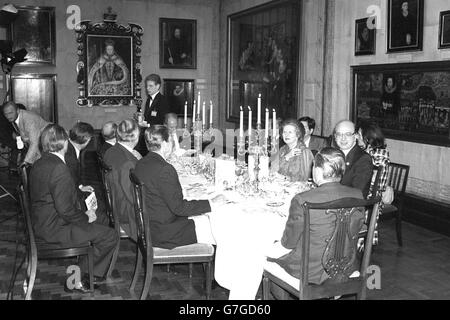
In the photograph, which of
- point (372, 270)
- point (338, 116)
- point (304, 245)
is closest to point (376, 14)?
point (338, 116)

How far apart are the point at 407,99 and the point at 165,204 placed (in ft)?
14.4

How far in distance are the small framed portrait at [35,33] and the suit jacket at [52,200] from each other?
8.16 m

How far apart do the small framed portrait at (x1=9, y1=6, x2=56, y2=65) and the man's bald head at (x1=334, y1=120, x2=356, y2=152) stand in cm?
863

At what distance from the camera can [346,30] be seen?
8.03 meters

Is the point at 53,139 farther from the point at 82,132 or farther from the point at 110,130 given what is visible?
the point at 110,130

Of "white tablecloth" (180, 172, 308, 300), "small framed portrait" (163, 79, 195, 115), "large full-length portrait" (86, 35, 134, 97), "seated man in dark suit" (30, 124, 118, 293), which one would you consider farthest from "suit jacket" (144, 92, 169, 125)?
"small framed portrait" (163, 79, 195, 115)

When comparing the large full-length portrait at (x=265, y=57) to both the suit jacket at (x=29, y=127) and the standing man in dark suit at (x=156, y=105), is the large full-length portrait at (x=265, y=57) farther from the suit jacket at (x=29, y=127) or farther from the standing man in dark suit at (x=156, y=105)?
the suit jacket at (x=29, y=127)

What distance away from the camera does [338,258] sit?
314cm

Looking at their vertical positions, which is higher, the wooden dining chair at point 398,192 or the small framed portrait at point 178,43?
the small framed portrait at point 178,43

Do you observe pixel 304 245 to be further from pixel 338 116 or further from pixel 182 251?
pixel 338 116

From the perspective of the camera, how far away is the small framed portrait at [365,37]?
24.5 feet

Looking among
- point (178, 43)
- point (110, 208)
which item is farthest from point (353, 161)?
point (178, 43)

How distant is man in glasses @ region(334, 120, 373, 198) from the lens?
4.47 meters

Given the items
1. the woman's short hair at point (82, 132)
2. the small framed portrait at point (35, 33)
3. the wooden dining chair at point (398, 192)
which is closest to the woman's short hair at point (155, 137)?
the woman's short hair at point (82, 132)
